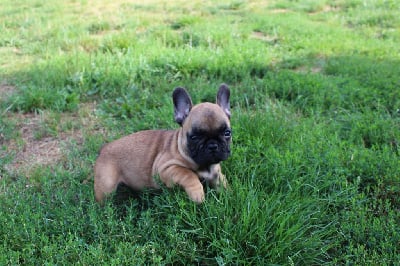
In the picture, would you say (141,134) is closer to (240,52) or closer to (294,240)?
(294,240)

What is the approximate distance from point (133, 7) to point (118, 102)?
6.01 m

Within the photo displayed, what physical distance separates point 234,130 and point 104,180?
1.58m

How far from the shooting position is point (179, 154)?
4.07 meters

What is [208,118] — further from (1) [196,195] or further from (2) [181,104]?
(1) [196,195]

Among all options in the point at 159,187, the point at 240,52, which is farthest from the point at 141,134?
the point at 240,52

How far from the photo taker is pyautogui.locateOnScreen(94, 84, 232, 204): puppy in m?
3.79

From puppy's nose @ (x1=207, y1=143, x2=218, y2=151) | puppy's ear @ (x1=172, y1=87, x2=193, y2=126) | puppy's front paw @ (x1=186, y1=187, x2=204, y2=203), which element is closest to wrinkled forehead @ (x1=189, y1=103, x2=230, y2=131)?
puppy's nose @ (x1=207, y1=143, x2=218, y2=151)

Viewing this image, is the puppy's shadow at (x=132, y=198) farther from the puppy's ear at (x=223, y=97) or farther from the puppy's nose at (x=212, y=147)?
the puppy's ear at (x=223, y=97)

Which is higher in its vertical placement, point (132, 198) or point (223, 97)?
point (223, 97)

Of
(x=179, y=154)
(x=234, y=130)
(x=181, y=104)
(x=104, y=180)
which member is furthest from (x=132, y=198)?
(x=234, y=130)

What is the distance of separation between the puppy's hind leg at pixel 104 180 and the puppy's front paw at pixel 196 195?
84 centimetres

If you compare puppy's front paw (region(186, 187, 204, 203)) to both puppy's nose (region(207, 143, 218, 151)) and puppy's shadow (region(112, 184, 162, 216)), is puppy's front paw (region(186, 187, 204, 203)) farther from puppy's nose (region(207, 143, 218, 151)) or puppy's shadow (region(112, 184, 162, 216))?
puppy's shadow (region(112, 184, 162, 216))

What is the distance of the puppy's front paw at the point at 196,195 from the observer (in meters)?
3.70

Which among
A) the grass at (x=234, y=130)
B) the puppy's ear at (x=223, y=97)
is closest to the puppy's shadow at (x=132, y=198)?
the grass at (x=234, y=130)
